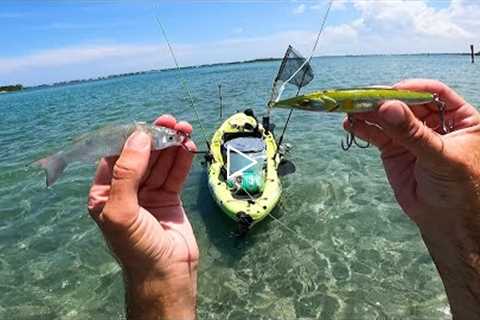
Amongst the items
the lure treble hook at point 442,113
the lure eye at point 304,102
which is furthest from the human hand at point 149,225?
the lure treble hook at point 442,113

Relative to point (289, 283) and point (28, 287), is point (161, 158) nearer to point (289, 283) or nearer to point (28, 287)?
point (289, 283)

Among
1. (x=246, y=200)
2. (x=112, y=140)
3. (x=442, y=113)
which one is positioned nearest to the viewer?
(x=442, y=113)

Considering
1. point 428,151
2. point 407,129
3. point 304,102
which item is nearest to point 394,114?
point 407,129

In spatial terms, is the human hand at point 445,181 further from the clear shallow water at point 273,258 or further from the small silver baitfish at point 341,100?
the clear shallow water at point 273,258

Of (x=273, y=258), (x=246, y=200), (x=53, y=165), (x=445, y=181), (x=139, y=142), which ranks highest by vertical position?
(x=139, y=142)

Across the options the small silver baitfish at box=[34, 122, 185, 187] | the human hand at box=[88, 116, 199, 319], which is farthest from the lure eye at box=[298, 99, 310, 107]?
the small silver baitfish at box=[34, 122, 185, 187]

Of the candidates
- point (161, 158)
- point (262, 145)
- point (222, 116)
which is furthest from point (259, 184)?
point (222, 116)

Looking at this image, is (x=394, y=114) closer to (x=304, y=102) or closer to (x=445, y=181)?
(x=304, y=102)

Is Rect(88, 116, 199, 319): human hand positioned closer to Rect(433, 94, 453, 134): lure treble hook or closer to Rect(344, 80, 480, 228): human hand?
Rect(344, 80, 480, 228): human hand
